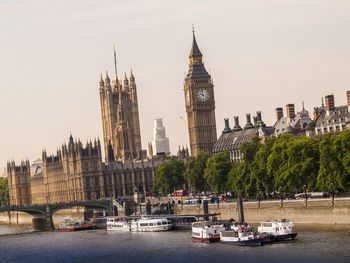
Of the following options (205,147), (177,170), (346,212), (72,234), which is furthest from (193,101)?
(346,212)

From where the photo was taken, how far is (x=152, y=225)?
112m

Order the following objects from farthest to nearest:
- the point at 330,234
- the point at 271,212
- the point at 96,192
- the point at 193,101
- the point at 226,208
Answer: the point at 96,192
the point at 193,101
the point at 226,208
the point at 271,212
the point at 330,234

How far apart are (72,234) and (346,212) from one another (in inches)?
1624

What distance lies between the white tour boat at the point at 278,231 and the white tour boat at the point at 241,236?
1.03m

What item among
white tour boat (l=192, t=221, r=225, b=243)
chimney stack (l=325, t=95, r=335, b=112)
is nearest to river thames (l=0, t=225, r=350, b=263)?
white tour boat (l=192, t=221, r=225, b=243)

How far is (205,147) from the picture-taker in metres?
178

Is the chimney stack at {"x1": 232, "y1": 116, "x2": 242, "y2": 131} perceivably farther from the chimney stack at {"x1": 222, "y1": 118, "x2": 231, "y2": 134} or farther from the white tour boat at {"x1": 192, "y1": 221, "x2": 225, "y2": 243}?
the white tour boat at {"x1": 192, "y1": 221, "x2": 225, "y2": 243}

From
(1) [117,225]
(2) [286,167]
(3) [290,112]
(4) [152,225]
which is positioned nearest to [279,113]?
(3) [290,112]

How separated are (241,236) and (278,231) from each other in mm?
3197

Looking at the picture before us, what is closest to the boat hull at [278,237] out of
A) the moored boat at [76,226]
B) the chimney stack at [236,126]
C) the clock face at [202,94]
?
the moored boat at [76,226]

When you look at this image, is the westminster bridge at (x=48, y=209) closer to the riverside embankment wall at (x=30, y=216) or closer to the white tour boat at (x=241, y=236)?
the riverside embankment wall at (x=30, y=216)

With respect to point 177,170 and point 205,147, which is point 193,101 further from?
point 177,170

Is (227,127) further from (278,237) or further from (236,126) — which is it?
(278,237)

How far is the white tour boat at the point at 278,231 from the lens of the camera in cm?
8503
